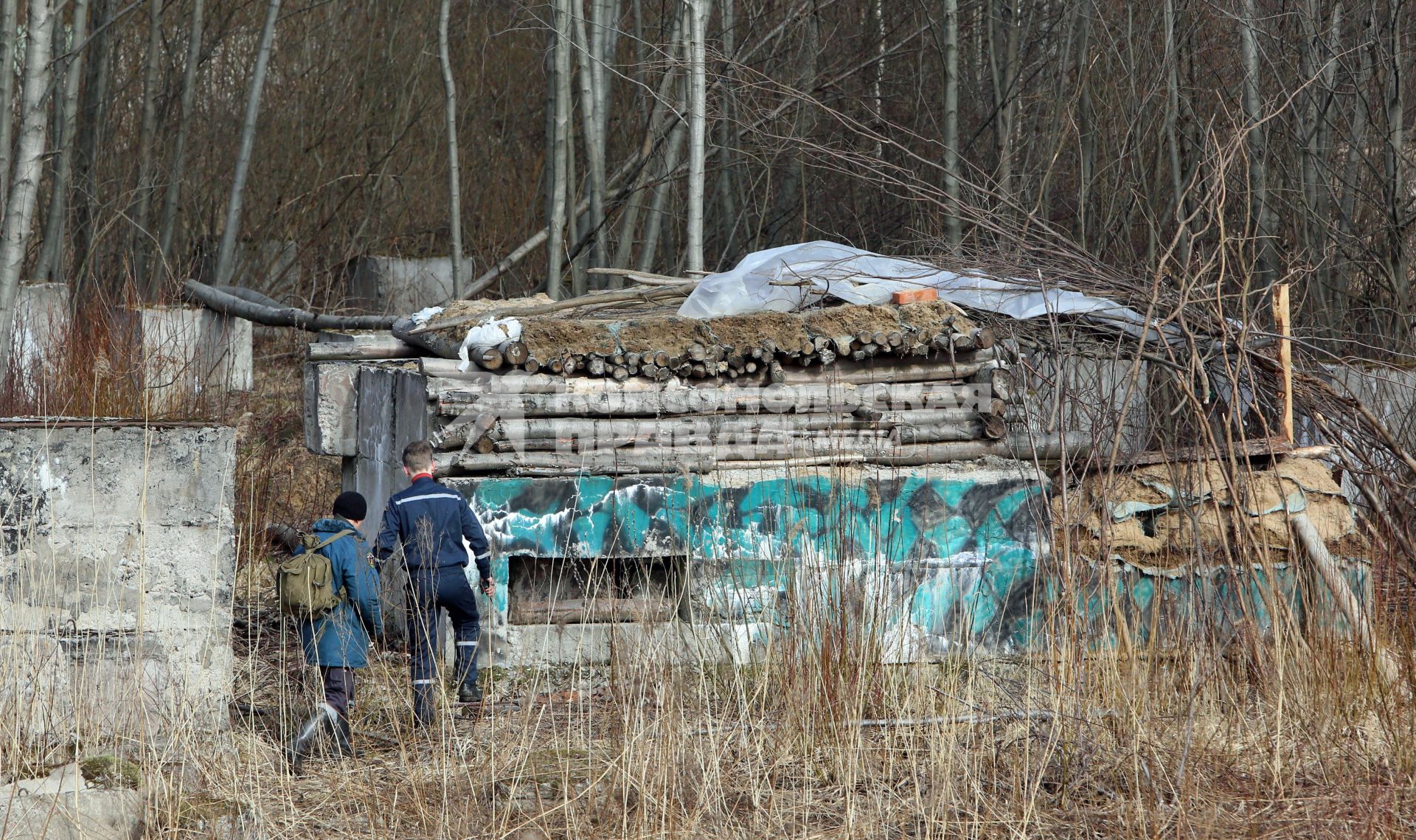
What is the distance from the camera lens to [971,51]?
681 inches

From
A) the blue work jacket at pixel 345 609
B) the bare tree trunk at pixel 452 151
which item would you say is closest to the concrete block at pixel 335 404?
the blue work jacket at pixel 345 609

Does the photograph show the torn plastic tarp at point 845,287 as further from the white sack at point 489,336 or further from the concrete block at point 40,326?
the concrete block at point 40,326

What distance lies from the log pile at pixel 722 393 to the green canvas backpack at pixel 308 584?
4.86ft

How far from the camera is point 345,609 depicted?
6215mm

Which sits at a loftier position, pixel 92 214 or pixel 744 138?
pixel 744 138

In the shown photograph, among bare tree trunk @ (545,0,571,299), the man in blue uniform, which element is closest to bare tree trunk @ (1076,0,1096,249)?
bare tree trunk @ (545,0,571,299)

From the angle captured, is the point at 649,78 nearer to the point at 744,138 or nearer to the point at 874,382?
the point at 744,138

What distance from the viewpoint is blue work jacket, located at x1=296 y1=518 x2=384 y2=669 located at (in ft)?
20.1

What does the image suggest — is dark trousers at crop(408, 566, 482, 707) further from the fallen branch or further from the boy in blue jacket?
the fallen branch

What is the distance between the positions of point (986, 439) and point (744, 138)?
9.79 meters

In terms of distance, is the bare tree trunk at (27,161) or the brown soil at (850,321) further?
the brown soil at (850,321)

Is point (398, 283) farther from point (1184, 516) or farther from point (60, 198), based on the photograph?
point (1184, 516)

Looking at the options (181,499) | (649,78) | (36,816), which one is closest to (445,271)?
(649,78)

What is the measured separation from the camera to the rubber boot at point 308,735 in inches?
225
